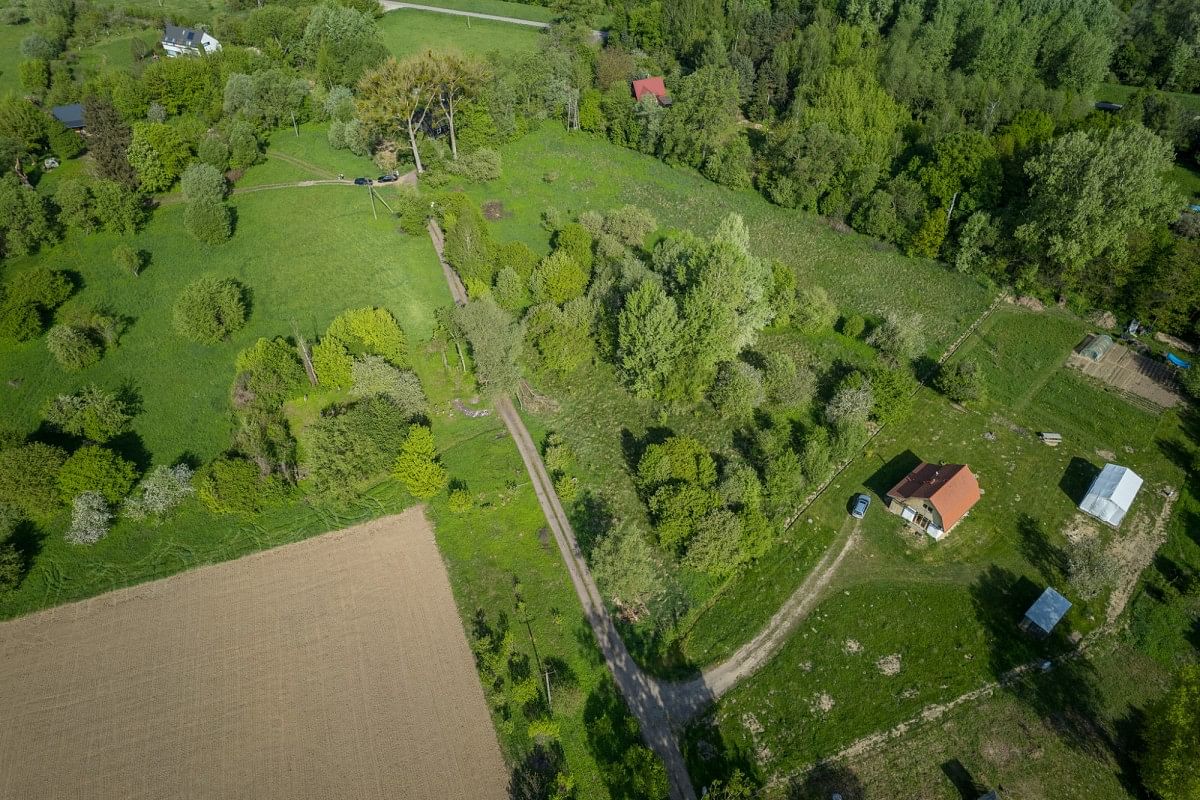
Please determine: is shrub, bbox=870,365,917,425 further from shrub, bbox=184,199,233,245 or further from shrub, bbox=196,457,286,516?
shrub, bbox=184,199,233,245

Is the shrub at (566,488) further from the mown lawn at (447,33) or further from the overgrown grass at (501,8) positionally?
the overgrown grass at (501,8)

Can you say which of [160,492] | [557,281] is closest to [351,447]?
[160,492]

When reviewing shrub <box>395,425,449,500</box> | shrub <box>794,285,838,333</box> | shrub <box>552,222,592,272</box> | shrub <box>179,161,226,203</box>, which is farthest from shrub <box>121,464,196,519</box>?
shrub <box>794,285,838,333</box>

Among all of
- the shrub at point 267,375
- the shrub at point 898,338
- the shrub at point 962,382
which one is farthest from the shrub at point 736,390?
the shrub at point 267,375

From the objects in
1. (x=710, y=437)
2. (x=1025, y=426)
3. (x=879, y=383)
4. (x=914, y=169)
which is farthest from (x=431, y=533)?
(x=914, y=169)

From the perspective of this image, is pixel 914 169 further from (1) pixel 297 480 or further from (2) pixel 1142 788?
(1) pixel 297 480

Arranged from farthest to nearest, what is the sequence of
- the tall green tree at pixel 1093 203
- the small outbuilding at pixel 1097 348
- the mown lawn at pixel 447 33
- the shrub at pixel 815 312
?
the mown lawn at pixel 447 33, the shrub at pixel 815 312, the small outbuilding at pixel 1097 348, the tall green tree at pixel 1093 203
